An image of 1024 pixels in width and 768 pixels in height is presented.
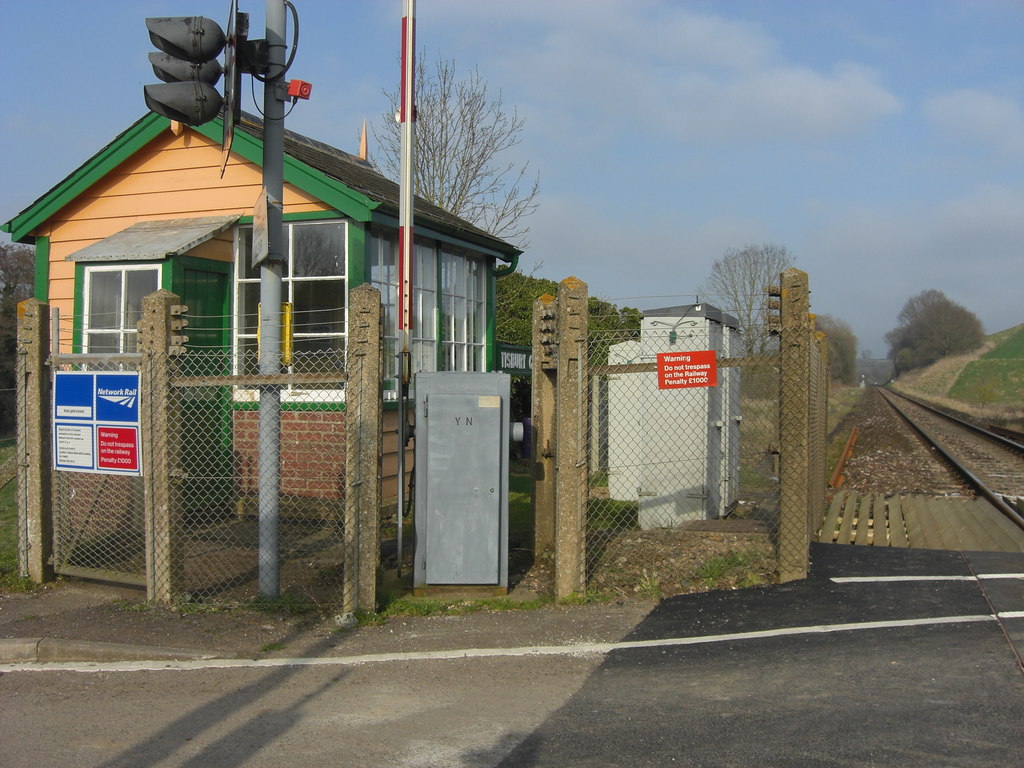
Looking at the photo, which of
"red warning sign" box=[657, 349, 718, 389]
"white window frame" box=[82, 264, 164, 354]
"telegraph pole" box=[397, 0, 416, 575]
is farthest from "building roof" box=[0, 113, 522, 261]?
"red warning sign" box=[657, 349, 718, 389]

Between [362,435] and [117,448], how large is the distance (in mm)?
2179

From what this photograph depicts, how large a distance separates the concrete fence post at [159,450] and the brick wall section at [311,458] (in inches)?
95.5

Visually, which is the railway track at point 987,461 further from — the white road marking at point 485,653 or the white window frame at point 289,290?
the white window frame at point 289,290


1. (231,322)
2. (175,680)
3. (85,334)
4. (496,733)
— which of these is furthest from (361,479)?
(85,334)

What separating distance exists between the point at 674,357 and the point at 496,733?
3.39 metres

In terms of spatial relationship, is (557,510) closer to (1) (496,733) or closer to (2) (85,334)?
(1) (496,733)

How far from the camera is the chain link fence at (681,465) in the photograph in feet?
22.9

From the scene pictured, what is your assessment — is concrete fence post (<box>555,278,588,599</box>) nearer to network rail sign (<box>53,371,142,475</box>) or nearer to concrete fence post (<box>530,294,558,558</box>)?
concrete fence post (<box>530,294,558,558</box>)

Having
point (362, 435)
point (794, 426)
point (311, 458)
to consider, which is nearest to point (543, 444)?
point (362, 435)

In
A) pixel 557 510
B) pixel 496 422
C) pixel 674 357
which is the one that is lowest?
pixel 557 510

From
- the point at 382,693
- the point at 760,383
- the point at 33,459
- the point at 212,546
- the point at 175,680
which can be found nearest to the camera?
the point at 382,693

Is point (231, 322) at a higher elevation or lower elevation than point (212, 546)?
higher

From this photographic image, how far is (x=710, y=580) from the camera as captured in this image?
22.6ft

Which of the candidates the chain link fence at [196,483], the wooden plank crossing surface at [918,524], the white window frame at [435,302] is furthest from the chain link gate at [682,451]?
the white window frame at [435,302]
